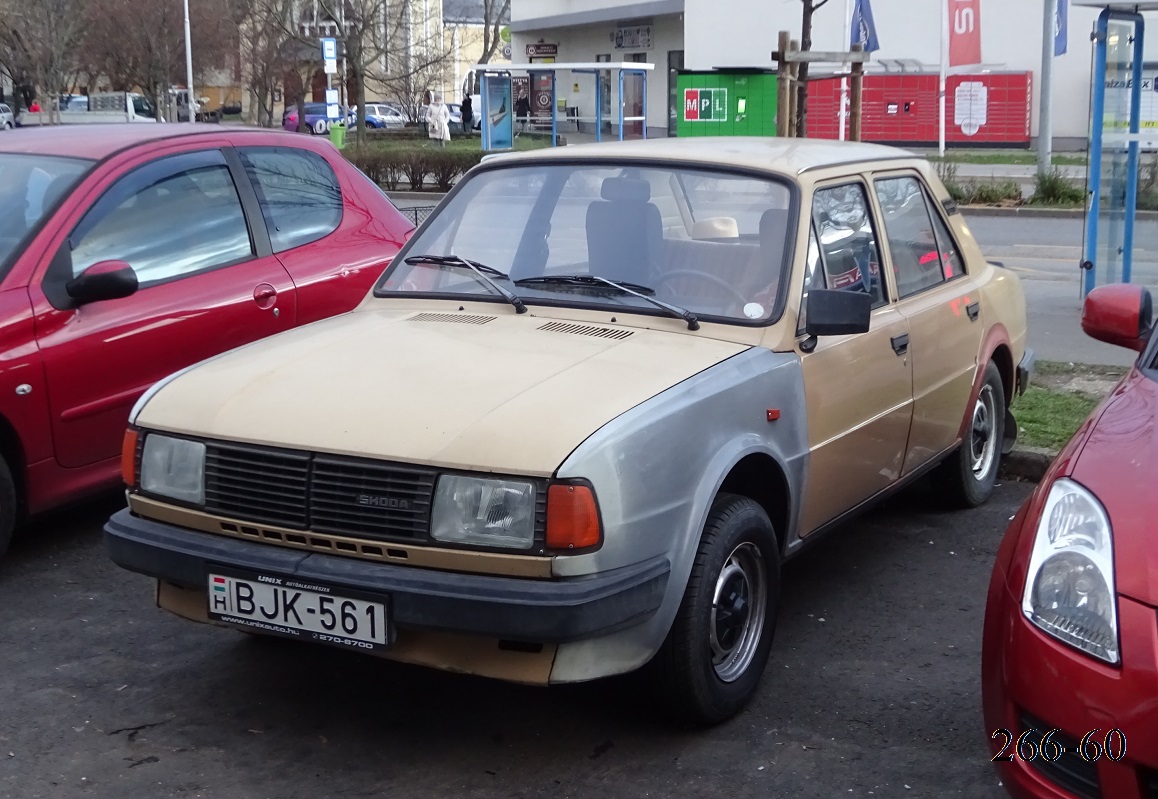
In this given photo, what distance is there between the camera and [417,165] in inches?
1055

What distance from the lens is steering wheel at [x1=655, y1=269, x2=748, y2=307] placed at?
4.36 metres

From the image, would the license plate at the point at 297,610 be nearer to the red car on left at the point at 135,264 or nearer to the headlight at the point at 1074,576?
the headlight at the point at 1074,576

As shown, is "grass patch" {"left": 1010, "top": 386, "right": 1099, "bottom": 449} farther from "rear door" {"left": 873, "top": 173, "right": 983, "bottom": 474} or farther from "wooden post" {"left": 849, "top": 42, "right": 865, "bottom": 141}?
"wooden post" {"left": 849, "top": 42, "right": 865, "bottom": 141}

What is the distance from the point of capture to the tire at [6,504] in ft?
16.4

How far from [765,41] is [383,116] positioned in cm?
2554

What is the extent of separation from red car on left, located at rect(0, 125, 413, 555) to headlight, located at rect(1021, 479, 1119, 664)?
3.77 meters

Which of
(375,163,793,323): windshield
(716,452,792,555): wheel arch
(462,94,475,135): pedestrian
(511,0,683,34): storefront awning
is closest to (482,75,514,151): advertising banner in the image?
(511,0,683,34): storefront awning

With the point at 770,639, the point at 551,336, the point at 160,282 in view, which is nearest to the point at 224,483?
the point at 551,336

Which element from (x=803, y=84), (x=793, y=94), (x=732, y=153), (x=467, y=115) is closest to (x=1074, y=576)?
(x=732, y=153)

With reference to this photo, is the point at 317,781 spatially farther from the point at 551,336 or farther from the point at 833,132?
the point at 833,132

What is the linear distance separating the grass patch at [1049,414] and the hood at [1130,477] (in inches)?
138

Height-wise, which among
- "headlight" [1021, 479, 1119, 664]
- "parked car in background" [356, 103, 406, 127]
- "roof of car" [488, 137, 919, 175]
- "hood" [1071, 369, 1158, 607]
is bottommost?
"headlight" [1021, 479, 1119, 664]

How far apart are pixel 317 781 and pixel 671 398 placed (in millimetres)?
1430

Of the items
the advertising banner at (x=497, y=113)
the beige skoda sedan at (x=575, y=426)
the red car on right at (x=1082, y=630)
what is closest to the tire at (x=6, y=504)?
the beige skoda sedan at (x=575, y=426)
